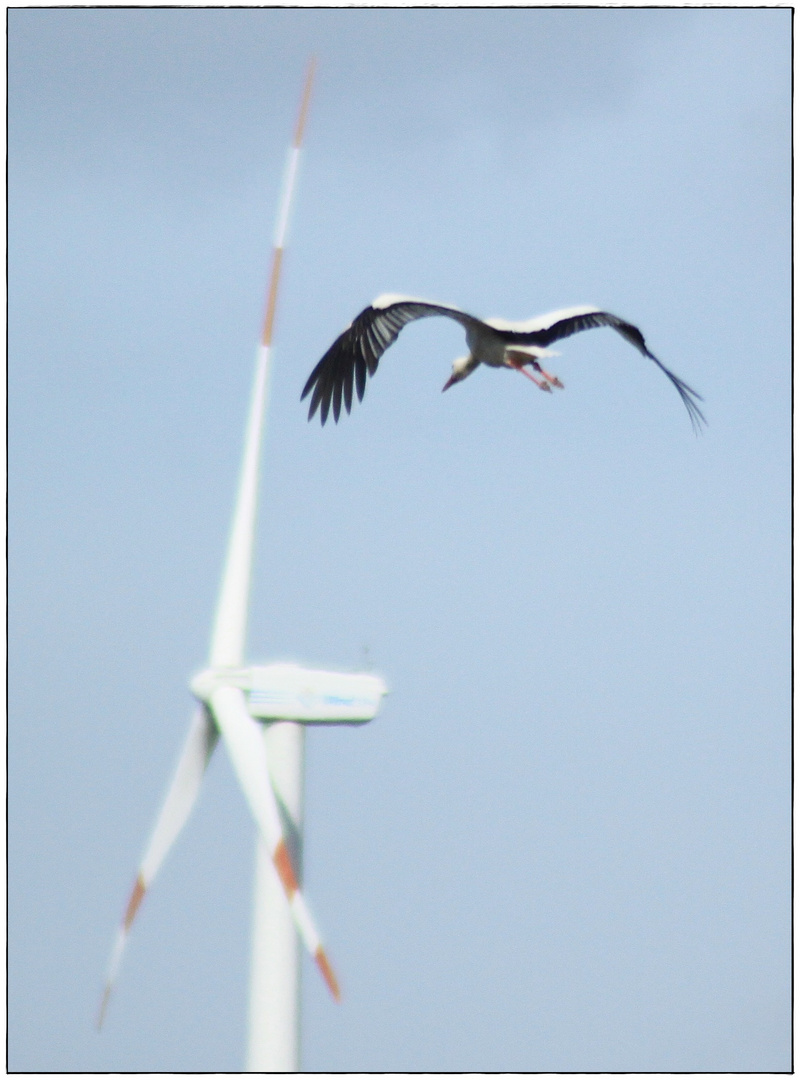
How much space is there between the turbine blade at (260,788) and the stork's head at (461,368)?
4.93m

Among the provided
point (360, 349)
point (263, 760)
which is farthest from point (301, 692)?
point (360, 349)

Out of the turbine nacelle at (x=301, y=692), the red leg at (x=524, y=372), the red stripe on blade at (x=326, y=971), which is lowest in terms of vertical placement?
the red stripe on blade at (x=326, y=971)

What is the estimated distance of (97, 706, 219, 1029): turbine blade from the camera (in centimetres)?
3198

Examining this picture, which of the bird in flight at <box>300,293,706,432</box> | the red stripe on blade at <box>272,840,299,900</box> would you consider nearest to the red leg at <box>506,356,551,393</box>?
the bird in flight at <box>300,293,706,432</box>

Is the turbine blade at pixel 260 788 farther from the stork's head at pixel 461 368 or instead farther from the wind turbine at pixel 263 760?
the stork's head at pixel 461 368

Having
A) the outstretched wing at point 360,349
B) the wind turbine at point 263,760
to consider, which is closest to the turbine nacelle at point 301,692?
the wind turbine at point 263,760

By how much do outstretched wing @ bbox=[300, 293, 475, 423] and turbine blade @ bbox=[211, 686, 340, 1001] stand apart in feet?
13.3

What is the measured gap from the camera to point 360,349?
31.5m

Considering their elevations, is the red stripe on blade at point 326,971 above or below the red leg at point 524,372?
below

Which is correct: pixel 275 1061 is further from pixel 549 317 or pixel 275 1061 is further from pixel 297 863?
pixel 549 317

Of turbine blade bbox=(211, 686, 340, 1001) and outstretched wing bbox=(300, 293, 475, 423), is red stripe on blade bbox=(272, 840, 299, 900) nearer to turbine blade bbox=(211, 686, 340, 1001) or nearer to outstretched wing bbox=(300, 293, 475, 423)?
turbine blade bbox=(211, 686, 340, 1001)

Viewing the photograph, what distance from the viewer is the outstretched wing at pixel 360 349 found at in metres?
30.3

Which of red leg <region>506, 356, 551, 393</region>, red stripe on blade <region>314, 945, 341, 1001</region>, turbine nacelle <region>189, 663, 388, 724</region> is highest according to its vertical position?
red leg <region>506, 356, 551, 393</region>

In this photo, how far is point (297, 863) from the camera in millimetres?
32438
